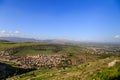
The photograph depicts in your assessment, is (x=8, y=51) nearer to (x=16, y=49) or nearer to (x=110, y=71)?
(x=16, y=49)

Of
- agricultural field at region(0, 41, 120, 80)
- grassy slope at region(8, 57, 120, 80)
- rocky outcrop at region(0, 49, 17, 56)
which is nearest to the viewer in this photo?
grassy slope at region(8, 57, 120, 80)

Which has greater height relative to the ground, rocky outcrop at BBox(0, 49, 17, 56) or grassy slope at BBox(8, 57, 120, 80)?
grassy slope at BBox(8, 57, 120, 80)

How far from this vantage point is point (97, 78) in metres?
28.4

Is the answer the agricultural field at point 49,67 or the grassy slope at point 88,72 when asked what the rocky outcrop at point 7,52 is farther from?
the grassy slope at point 88,72

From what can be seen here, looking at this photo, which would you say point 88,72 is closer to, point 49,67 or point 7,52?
point 49,67

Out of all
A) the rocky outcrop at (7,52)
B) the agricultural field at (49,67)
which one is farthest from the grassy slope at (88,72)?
the rocky outcrop at (7,52)

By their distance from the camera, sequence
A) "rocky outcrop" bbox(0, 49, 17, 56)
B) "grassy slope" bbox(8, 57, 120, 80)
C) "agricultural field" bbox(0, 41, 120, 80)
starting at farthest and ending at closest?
"rocky outcrop" bbox(0, 49, 17, 56), "agricultural field" bbox(0, 41, 120, 80), "grassy slope" bbox(8, 57, 120, 80)

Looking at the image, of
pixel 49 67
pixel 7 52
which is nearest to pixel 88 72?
pixel 49 67

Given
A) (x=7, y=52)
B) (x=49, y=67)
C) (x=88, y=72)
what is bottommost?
(x=49, y=67)

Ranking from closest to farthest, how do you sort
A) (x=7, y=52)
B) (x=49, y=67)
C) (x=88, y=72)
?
(x=88, y=72) → (x=49, y=67) → (x=7, y=52)

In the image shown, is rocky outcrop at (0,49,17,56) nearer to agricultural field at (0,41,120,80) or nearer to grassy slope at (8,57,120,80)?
agricultural field at (0,41,120,80)

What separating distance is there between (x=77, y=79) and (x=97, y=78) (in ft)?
19.0

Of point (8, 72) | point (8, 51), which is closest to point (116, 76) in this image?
point (8, 72)

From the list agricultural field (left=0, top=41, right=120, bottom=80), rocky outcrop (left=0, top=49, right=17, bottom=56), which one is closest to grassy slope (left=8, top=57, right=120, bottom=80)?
agricultural field (left=0, top=41, right=120, bottom=80)
